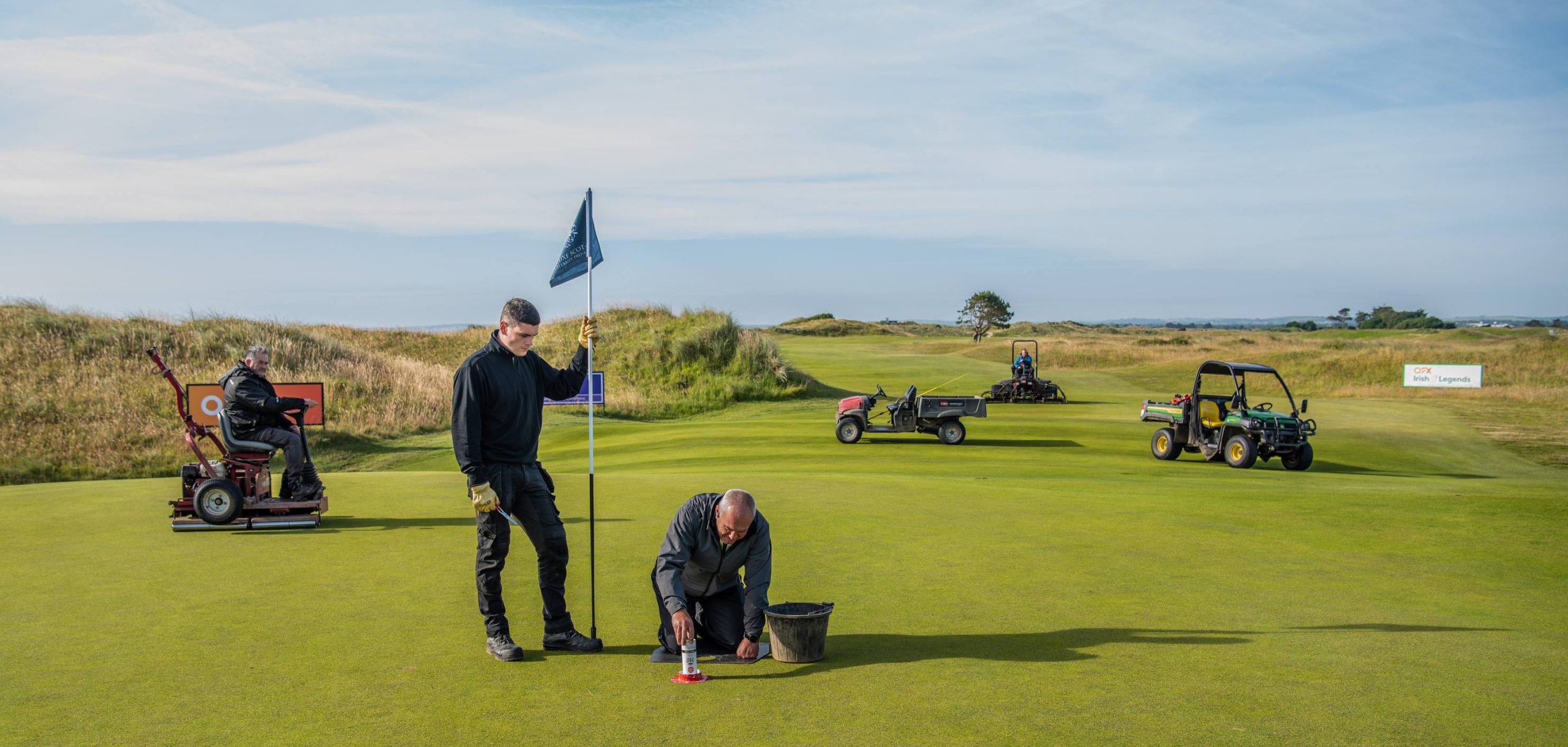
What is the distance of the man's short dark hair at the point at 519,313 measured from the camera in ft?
20.7

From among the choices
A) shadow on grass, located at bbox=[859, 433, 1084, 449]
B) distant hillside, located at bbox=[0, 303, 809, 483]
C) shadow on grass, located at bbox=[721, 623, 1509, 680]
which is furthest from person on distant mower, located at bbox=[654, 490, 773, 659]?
distant hillside, located at bbox=[0, 303, 809, 483]

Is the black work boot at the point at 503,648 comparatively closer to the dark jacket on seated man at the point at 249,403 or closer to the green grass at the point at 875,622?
the green grass at the point at 875,622

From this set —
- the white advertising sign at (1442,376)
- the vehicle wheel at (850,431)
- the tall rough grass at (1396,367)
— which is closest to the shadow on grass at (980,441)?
the vehicle wheel at (850,431)

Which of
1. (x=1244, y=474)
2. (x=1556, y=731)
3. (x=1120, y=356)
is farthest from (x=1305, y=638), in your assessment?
(x=1120, y=356)

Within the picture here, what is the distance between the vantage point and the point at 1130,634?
6.67 metres

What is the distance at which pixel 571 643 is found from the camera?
20.9ft

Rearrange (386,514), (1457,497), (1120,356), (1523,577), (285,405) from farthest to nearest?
(1120,356)
(1457,497)
(386,514)
(285,405)
(1523,577)

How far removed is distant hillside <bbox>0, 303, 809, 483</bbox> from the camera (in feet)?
76.5

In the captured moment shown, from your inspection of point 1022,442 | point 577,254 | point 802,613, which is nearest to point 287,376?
point 1022,442

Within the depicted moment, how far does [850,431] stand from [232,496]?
14446 mm

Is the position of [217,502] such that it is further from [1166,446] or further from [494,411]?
[1166,446]

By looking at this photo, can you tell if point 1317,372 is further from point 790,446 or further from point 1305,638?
point 1305,638

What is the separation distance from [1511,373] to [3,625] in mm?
52000

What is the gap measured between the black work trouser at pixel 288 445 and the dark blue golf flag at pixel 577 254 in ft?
17.0
